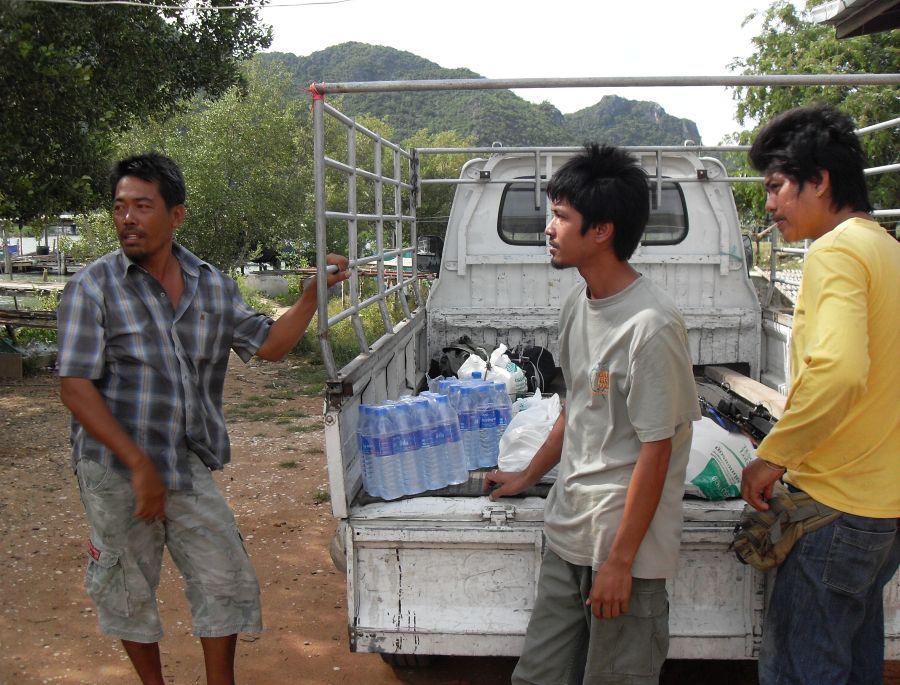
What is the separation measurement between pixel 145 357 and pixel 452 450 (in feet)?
3.71

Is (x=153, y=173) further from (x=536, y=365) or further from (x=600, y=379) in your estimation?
(x=536, y=365)

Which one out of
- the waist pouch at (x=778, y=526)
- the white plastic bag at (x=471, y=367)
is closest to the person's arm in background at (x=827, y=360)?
the waist pouch at (x=778, y=526)

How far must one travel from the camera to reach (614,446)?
2111 millimetres

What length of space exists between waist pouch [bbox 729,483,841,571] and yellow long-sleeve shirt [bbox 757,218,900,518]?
4 centimetres

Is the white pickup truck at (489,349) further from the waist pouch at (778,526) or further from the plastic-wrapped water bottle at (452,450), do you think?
the waist pouch at (778,526)

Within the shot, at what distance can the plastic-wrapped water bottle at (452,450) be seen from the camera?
10.0ft

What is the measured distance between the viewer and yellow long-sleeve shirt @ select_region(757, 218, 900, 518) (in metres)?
1.88

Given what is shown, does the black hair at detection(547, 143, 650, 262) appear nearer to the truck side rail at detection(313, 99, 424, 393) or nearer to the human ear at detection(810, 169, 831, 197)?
the human ear at detection(810, 169, 831, 197)

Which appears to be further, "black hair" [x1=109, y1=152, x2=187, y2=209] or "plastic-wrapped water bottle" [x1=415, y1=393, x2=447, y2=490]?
"plastic-wrapped water bottle" [x1=415, y1=393, x2=447, y2=490]

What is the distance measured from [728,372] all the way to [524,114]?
149ft

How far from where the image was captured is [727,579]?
8.65ft

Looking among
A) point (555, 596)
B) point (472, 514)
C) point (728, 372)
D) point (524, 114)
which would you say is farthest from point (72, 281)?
point (524, 114)

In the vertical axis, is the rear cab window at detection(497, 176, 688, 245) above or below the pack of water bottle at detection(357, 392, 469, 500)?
above

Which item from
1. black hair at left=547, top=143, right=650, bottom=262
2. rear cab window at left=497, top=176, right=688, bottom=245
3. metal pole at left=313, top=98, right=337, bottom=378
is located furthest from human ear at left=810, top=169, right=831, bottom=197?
rear cab window at left=497, top=176, right=688, bottom=245
